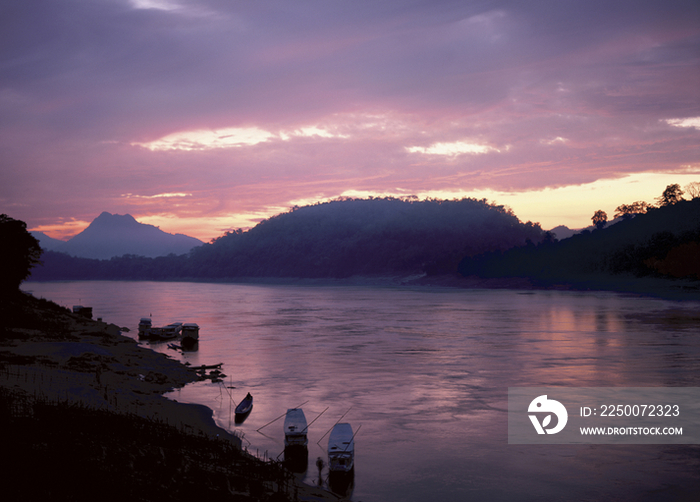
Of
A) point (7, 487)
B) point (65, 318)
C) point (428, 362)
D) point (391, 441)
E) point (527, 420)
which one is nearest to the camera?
point (7, 487)

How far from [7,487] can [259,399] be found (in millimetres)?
14385

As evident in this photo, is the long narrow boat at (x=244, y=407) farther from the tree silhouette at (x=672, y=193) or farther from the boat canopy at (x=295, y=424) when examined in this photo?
the tree silhouette at (x=672, y=193)

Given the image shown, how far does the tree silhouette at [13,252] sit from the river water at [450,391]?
1112 centimetres

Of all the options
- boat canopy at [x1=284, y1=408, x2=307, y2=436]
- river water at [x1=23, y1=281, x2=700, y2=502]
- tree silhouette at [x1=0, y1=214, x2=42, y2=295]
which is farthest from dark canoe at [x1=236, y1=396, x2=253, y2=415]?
tree silhouette at [x1=0, y1=214, x2=42, y2=295]

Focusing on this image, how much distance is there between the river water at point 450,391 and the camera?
1380cm

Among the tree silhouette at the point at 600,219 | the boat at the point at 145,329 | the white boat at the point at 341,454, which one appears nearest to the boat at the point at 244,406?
the white boat at the point at 341,454

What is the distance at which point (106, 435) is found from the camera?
11891mm

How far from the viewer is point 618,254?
14038 centimetres

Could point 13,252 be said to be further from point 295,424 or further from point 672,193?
point 672,193

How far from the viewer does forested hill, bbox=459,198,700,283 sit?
12075 centimetres

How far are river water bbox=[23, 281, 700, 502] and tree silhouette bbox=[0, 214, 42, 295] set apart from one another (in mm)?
11118

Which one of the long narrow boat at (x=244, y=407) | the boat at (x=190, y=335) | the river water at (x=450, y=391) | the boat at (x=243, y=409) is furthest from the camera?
the boat at (x=190, y=335)

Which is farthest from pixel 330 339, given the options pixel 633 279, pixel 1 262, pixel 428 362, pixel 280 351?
pixel 633 279

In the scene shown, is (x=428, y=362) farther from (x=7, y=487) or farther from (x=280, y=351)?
(x=7, y=487)
